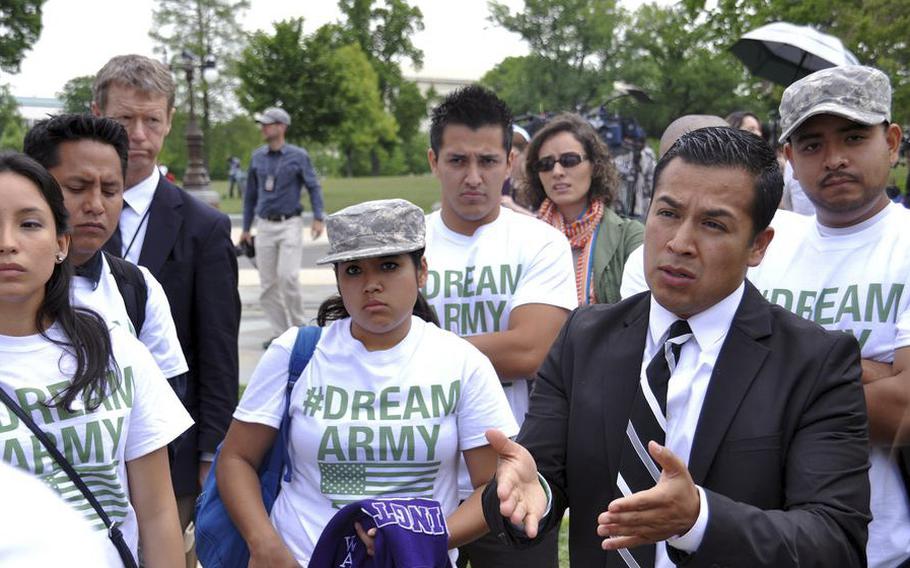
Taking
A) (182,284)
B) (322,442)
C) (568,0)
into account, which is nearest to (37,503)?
(322,442)

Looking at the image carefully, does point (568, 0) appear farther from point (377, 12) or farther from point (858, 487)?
point (858, 487)

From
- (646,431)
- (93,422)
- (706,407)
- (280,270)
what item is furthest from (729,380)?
(280,270)

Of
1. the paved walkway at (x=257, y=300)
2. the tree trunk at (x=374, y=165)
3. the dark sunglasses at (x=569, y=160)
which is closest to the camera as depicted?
the dark sunglasses at (x=569, y=160)

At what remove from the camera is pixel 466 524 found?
10.3 ft

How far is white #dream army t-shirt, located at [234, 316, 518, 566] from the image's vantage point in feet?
10.3

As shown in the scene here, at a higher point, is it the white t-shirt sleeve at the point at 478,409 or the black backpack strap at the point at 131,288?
the black backpack strap at the point at 131,288

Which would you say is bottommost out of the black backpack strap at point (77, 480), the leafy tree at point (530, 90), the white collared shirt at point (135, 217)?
the black backpack strap at point (77, 480)

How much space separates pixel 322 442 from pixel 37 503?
214cm

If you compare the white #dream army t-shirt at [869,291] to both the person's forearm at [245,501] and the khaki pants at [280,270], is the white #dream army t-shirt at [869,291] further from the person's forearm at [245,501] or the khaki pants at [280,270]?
the khaki pants at [280,270]

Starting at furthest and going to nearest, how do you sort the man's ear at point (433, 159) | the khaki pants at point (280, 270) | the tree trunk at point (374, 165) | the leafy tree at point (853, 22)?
the tree trunk at point (374, 165) → the leafy tree at point (853, 22) → the khaki pants at point (280, 270) → the man's ear at point (433, 159)

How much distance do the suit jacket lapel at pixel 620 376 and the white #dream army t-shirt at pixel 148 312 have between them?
1542 millimetres

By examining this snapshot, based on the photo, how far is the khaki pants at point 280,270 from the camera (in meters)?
11.3

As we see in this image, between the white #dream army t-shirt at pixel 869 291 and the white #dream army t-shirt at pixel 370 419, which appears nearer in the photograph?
the white #dream army t-shirt at pixel 869 291

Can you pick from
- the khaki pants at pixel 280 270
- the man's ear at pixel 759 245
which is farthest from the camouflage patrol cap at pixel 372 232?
the khaki pants at pixel 280 270
